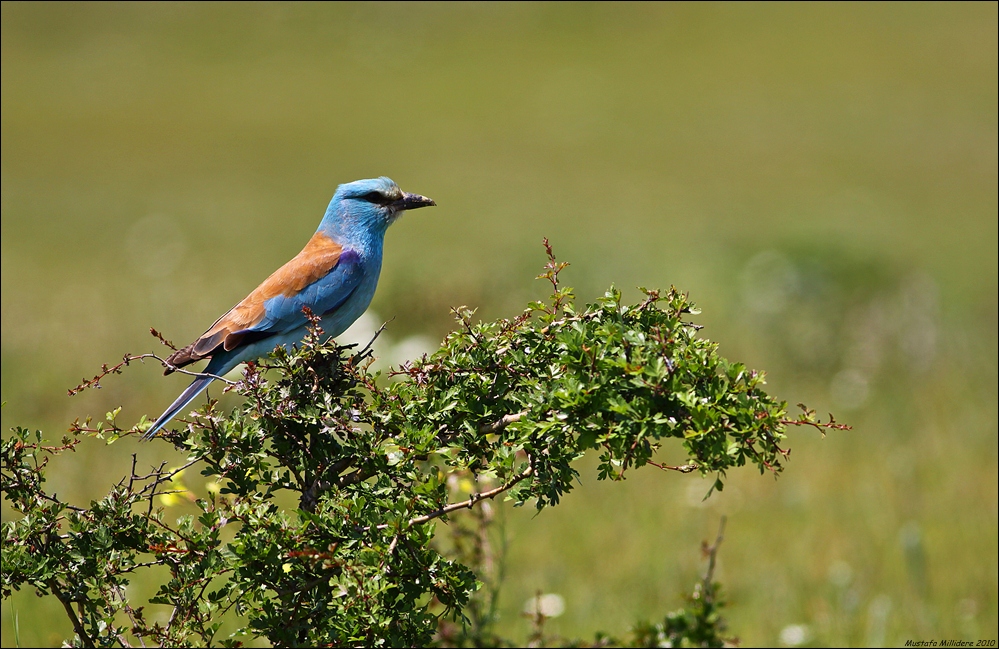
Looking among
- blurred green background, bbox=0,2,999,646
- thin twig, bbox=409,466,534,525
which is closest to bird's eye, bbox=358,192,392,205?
blurred green background, bbox=0,2,999,646

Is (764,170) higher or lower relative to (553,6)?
lower

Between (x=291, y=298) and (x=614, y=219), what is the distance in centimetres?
1309

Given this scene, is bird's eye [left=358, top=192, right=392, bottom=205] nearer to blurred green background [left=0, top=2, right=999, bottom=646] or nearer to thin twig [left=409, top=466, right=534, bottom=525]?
blurred green background [left=0, top=2, right=999, bottom=646]

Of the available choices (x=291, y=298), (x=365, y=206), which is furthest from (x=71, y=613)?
(x=365, y=206)

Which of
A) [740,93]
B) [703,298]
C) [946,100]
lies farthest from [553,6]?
[703,298]

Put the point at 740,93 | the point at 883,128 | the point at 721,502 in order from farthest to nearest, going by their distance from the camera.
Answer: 1. the point at 740,93
2. the point at 883,128
3. the point at 721,502

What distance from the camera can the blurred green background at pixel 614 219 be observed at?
534cm

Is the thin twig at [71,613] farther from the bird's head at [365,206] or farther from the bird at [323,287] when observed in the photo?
the bird's head at [365,206]

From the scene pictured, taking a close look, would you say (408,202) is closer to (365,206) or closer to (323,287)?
(365,206)

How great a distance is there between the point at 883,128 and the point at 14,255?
18.0 metres

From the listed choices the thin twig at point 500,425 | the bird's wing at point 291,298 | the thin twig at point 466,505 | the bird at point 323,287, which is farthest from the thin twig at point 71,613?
the bird's wing at point 291,298

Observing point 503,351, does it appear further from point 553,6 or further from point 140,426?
point 553,6

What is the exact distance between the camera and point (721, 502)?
591cm

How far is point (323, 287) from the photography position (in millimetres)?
3881
